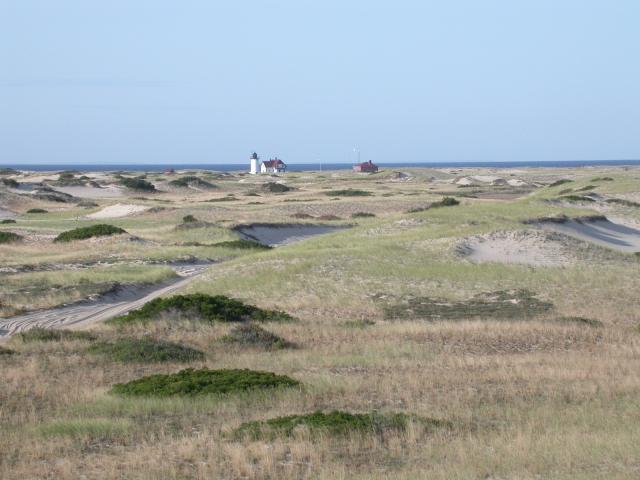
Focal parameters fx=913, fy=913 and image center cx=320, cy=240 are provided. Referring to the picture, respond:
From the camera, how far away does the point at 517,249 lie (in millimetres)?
40219

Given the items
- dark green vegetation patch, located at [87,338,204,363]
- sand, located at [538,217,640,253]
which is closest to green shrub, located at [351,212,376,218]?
sand, located at [538,217,640,253]

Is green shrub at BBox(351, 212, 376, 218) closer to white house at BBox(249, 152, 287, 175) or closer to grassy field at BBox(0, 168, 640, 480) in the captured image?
grassy field at BBox(0, 168, 640, 480)

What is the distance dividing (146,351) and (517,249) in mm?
24453

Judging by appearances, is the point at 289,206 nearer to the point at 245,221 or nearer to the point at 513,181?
the point at 245,221

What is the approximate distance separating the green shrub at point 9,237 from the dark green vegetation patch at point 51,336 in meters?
26.6

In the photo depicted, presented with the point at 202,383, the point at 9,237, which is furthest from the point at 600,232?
the point at 202,383

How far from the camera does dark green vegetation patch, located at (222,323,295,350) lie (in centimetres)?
2109

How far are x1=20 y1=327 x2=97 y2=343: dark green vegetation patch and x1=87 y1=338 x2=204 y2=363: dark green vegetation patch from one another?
134 centimetres

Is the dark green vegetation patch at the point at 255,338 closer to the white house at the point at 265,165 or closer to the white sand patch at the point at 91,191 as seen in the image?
the white sand patch at the point at 91,191

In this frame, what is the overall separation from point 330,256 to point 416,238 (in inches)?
251

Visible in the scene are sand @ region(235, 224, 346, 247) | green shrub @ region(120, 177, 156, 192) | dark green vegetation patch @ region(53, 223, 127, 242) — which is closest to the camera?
dark green vegetation patch @ region(53, 223, 127, 242)

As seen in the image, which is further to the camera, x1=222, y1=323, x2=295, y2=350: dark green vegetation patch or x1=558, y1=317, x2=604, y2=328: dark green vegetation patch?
x1=558, y1=317, x2=604, y2=328: dark green vegetation patch

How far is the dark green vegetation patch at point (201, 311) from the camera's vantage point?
25.3m

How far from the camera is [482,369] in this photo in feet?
56.5
